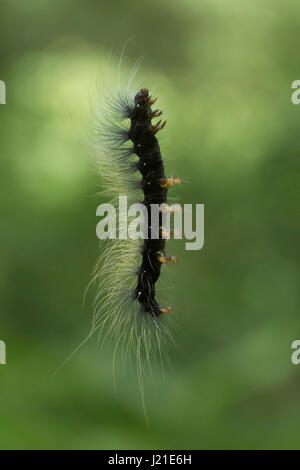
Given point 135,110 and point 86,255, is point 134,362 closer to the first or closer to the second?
point 86,255

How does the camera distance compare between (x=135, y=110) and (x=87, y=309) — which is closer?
(x=135, y=110)

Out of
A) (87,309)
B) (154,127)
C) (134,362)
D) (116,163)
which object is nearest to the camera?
(154,127)

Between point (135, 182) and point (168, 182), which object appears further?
point (135, 182)

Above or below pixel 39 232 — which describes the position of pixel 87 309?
below

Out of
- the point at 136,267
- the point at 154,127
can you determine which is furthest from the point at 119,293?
the point at 154,127

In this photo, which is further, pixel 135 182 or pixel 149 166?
pixel 135 182

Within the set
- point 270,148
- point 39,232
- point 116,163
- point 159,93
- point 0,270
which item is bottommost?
point 116,163

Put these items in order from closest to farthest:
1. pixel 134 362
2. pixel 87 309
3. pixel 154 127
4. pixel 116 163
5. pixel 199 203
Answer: pixel 154 127, pixel 116 163, pixel 134 362, pixel 199 203, pixel 87 309

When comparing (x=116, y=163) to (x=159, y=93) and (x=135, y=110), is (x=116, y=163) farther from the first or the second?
(x=159, y=93)
